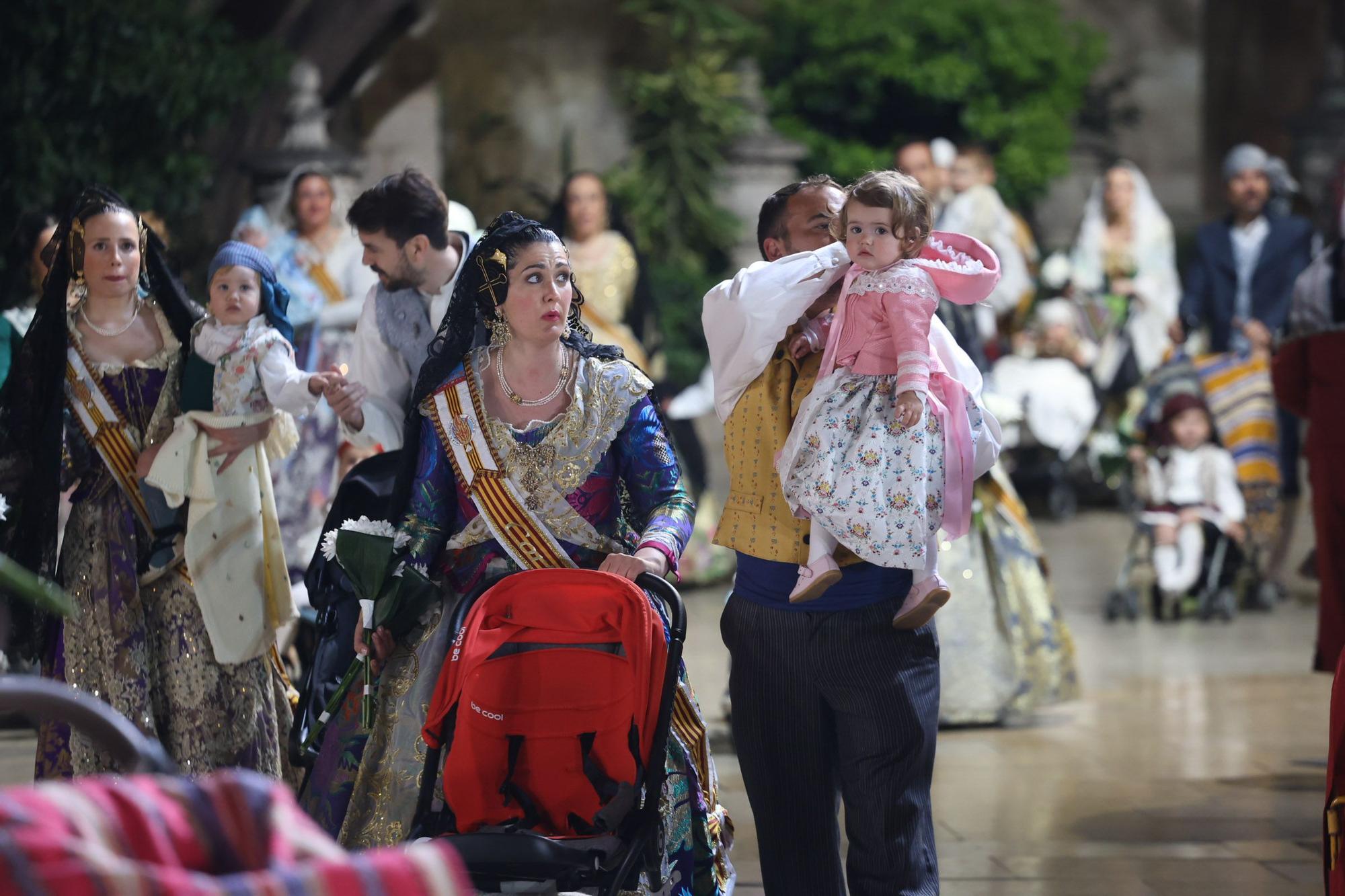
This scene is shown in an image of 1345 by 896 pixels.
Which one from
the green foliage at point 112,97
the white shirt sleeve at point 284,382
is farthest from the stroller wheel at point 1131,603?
the white shirt sleeve at point 284,382

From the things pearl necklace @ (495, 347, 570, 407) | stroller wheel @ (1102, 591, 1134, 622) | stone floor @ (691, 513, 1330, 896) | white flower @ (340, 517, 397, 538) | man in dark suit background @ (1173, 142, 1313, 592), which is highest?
man in dark suit background @ (1173, 142, 1313, 592)

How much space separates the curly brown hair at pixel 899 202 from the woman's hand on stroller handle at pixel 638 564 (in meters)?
0.76

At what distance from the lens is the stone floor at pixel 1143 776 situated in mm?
4953

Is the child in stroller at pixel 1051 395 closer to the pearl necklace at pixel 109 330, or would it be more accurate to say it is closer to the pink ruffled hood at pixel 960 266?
the pearl necklace at pixel 109 330

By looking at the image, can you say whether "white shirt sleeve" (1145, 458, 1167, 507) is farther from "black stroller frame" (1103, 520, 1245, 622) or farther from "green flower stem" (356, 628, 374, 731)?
"green flower stem" (356, 628, 374, 731)

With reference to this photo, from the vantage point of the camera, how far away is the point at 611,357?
4.18m

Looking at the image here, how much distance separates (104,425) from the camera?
4738 millimetres

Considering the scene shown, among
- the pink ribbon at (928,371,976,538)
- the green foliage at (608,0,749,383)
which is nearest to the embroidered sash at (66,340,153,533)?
the pink ribbon at (928,371,976,538)

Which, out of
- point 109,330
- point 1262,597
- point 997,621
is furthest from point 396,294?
point 1262,597

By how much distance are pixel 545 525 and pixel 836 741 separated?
0.78 m

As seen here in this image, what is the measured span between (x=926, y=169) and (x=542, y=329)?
6.08 meters

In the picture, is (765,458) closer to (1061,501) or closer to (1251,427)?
(1251,427)

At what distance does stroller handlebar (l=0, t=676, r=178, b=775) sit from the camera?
90.0 inches

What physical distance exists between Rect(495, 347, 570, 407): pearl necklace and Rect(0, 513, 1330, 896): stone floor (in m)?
1.51
